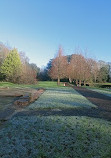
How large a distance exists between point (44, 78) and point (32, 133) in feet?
195

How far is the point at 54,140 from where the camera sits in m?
3.58

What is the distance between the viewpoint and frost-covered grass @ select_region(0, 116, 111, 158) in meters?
3.02

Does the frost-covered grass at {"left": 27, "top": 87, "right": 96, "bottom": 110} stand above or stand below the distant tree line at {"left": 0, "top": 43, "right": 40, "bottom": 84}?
below

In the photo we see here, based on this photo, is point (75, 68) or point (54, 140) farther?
point (75, 68)

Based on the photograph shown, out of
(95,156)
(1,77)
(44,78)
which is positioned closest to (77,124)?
(95,156)

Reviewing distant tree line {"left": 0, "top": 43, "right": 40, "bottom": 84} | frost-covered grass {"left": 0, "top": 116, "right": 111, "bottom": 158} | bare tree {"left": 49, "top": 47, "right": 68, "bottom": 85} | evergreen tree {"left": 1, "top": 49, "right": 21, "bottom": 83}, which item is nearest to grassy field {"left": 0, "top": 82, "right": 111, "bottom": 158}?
frost-covered grass {"left": 0, "top": 116, "right": 111, "bottom": 158}

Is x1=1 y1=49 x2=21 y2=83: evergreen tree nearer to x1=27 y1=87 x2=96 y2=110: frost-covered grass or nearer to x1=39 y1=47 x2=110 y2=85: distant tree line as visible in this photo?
x1=39 y1=47 x2=110 y2=85: distant tree line

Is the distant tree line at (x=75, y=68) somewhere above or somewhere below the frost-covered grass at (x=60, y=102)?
above

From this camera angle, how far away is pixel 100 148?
10.7 ft

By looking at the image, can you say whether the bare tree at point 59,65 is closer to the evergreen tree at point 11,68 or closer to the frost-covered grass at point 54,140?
the evergreen tree at point 11,68

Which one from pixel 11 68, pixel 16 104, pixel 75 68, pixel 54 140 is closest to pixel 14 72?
pixel 11 68

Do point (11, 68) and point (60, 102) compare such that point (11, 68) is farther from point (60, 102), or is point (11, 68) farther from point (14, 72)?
point (60, 102)

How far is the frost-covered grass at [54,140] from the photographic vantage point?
3.02 metres

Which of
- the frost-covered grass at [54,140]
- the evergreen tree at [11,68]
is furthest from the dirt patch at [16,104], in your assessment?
the evergreen tree at [11,68]
